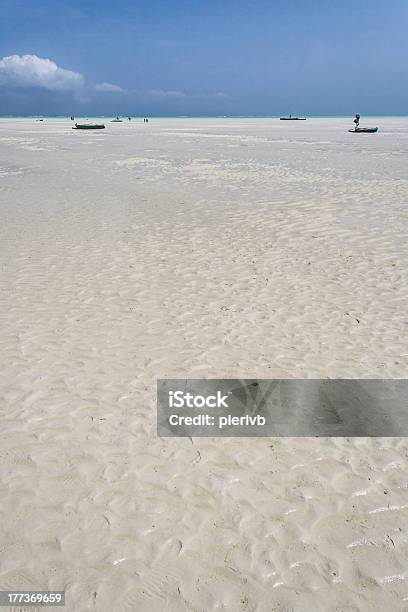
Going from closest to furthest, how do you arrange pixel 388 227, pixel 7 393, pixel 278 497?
pixel 278 497, pixel 7 393, pixel 388 227

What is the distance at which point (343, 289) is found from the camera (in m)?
9.02

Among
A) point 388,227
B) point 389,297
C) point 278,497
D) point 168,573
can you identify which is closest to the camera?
point 168,573

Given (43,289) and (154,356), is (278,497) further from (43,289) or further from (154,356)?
(43,289)

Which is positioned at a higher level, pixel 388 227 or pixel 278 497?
pixel 388 227

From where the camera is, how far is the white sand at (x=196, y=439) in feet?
11.7

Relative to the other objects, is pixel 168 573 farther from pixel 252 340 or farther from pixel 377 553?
pixel 252 340

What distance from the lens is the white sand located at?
357cm

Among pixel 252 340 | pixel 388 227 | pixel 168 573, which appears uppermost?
pixel 388 227

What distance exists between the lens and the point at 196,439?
505cm

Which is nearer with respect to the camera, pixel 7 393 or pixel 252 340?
pixel 7 393

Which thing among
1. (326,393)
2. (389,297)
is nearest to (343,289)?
(389,297)

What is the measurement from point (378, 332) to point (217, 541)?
4.67 meters

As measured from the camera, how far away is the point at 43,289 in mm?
9055

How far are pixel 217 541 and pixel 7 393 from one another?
3355 millimetres
